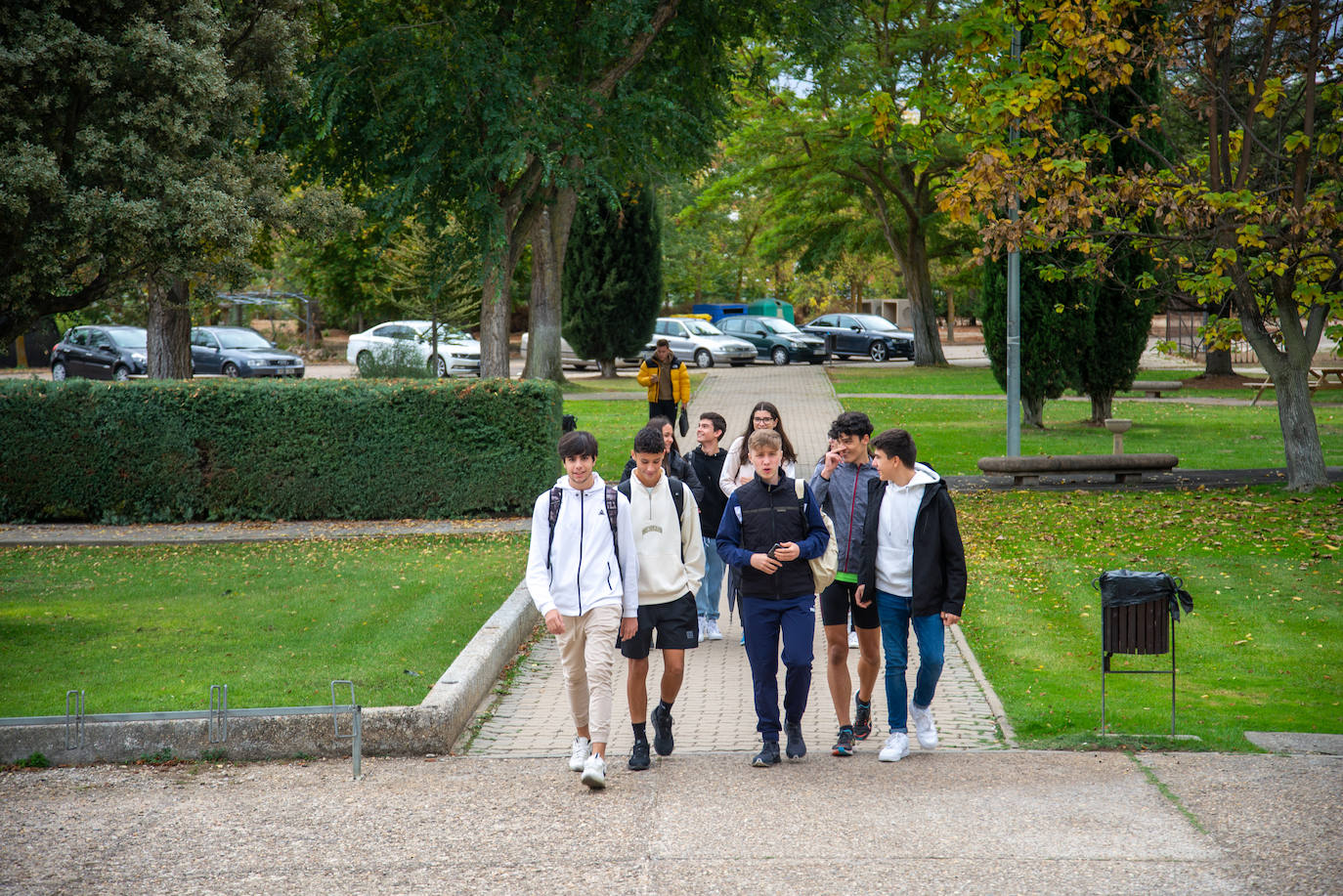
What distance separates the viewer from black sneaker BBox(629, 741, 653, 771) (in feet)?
20.1

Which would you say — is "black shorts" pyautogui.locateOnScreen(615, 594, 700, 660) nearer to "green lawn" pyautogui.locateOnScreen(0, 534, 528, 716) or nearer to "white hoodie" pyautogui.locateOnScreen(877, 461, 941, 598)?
"white hoodie" pyautogui.locateOnScreen(877, 461, 941, 598)

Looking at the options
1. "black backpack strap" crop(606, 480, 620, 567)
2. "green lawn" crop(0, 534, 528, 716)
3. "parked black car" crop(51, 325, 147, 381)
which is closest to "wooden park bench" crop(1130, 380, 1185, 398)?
"green lawn" crop(0, 534, 528, 716)

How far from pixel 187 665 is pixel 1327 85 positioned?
1289 centimetres

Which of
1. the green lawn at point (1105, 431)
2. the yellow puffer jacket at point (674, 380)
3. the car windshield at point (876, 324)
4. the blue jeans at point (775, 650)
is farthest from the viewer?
the car windshield at point (876, 324)

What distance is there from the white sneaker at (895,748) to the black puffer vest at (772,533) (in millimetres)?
859

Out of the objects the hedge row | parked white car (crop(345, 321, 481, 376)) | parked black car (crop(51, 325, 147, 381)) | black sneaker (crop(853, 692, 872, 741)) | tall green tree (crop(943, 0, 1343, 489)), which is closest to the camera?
black sneaker (crop(853, 692, 872, 741))

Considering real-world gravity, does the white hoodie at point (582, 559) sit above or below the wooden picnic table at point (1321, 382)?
below

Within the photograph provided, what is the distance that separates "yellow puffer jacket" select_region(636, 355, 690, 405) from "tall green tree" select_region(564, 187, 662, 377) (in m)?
18.1

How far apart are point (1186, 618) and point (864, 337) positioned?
34337 mm

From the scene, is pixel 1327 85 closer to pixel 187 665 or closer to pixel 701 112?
pixel 701 112

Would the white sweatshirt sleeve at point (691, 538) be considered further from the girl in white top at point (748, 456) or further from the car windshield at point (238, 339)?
the car windshield at point (238, 339)

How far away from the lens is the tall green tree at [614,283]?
34.6 m

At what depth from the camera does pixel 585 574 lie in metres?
6.04

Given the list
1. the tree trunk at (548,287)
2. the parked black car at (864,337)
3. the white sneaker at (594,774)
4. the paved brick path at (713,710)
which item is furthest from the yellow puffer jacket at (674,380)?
the parked black car at (864,337)
